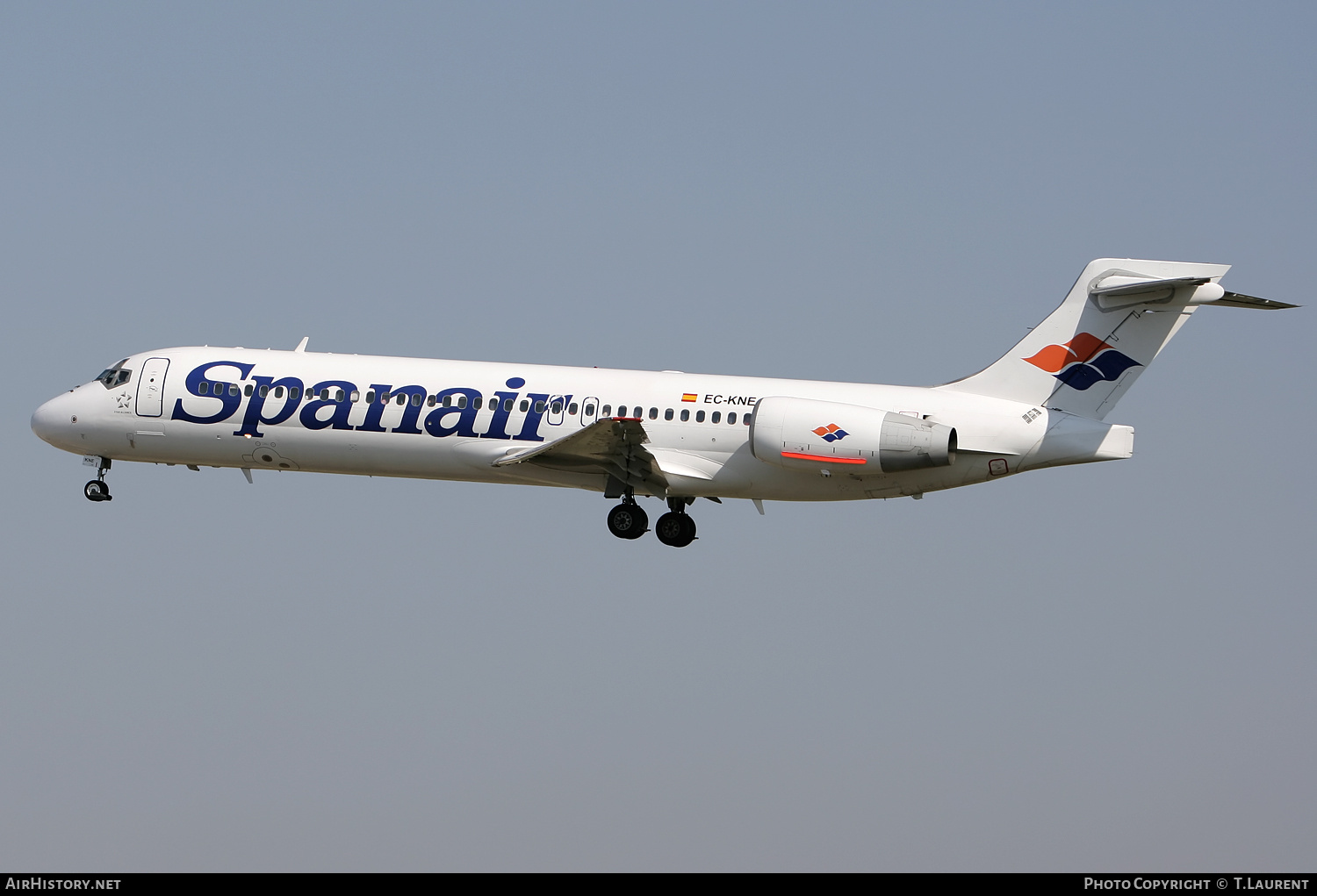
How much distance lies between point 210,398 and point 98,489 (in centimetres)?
350


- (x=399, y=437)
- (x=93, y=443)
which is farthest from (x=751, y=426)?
(x=93, y=443)

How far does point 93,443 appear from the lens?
32375 millimetres

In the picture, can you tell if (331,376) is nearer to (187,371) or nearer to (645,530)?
(187,371)

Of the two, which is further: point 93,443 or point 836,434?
point 93,443

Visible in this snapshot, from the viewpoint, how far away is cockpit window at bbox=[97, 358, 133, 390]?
32250mm

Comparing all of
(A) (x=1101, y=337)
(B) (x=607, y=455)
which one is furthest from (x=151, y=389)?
(A) (x=1101, y=337)

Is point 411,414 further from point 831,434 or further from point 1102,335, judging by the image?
point 1102,335

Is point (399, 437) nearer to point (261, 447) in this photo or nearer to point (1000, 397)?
point (261, 447)

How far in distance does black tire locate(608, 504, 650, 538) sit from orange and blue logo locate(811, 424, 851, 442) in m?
4.04

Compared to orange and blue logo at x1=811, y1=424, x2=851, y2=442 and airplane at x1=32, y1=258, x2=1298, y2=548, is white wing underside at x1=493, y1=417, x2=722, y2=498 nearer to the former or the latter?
airplane at x1=32, y1=258, x2=1298, y2=548

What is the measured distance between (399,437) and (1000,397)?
11.2 m

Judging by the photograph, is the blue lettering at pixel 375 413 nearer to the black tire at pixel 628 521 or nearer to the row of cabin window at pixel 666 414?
the row of cabin window at pixel 666 414

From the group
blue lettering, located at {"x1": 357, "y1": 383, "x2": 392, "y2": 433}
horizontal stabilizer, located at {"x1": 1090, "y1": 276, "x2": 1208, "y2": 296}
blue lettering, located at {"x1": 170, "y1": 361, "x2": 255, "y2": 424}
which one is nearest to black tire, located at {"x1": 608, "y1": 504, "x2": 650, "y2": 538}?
blue lettering, located at {"x1": 357, "y1": 383, "x2": 392, "y2": 433}

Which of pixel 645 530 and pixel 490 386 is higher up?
pixel 490 386
